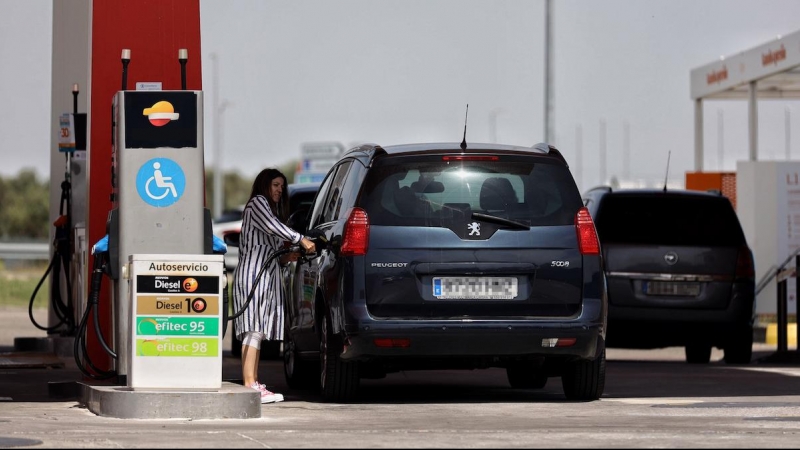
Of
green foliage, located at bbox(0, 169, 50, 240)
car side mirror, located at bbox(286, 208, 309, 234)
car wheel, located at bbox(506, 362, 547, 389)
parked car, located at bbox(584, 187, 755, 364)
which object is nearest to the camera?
car wheel, located at bbox(506, 362, 547, 389)

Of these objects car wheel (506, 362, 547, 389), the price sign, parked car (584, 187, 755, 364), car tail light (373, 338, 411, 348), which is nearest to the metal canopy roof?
parked car (584, 187, 755, 364)

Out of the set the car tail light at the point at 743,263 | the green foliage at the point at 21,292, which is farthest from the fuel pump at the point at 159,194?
the green foliage at the point at 21,292

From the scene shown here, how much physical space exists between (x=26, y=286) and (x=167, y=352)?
23.7 m

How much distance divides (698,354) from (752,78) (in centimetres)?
978

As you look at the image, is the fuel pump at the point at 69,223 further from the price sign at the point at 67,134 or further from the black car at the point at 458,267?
the black car at the point at 458,267

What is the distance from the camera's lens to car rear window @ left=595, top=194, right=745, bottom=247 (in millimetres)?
17797

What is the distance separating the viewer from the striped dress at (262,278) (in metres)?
12.5

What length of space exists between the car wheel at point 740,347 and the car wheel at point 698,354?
2.30ft

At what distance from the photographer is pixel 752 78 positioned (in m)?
28.2

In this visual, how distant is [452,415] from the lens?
1120 centimetres

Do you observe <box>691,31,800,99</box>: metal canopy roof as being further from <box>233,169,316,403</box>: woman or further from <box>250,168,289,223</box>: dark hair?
<box>233,169,316,403</box>: woman

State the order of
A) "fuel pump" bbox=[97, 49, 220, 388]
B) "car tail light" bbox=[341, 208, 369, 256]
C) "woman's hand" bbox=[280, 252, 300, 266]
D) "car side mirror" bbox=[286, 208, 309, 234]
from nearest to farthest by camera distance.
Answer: "fuel pump" bbox=[97, 49, 220, 388] → "car tail light" bbox=[341, 208, 369, 256] → "woman's hand" bbox=[280, 252, 300, 266] → "car side mirror" bbox=[286, 208, 309, 234]

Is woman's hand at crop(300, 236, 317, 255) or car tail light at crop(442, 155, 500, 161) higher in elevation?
car tail light at crop(442, 155, 500, 161)

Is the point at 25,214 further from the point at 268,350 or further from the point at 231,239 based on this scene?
the point at 231,239
